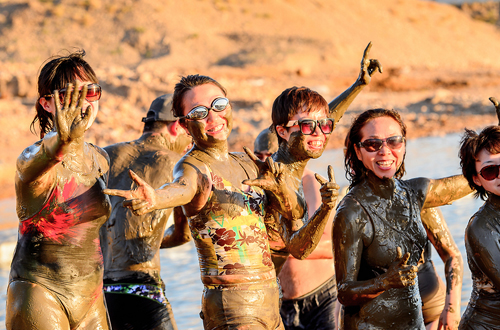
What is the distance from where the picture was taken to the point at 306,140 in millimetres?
3303

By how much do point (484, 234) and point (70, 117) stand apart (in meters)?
1.88

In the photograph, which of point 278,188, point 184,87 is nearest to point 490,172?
point 278,188

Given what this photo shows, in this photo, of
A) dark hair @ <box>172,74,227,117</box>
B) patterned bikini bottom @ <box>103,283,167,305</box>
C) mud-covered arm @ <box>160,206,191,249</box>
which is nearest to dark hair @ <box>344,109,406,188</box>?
dark hair @ <box>172,74,227,117</box>

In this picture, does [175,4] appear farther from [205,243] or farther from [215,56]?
[205,243]

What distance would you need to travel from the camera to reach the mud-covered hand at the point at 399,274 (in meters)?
2.73

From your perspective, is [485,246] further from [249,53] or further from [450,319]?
[249,53]

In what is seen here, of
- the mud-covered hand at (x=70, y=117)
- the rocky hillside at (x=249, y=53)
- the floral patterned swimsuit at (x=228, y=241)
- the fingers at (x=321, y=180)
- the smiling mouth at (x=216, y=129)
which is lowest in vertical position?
the floral patterned swimsuit at (x=228, y=241)

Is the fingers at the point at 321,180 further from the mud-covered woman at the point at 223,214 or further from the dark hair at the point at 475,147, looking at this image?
the dark hair at the point at 475,147

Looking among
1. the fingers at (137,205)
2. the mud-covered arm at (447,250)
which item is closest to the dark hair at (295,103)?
the mud-covered arm at (447,250)

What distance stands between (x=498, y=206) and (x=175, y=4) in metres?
44.3

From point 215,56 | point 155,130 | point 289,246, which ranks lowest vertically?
point 289,246

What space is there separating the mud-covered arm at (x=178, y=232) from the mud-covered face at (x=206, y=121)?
2.27 feet

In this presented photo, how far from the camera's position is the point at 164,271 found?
332 inches

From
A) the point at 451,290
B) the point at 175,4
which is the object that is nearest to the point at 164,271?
the point at 451,290
